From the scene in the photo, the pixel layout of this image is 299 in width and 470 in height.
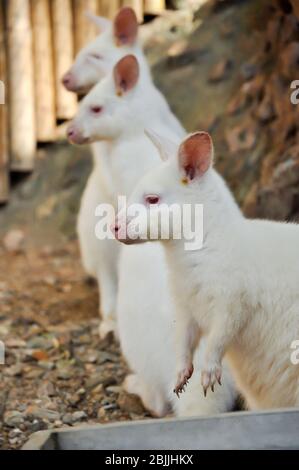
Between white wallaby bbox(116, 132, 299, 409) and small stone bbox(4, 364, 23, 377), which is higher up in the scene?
white wallaby bbox(116, 132, 299, 409)

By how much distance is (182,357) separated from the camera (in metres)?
3.49

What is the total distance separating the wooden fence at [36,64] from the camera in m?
6.91

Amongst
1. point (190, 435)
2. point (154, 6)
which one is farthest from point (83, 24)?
point (190, 435)

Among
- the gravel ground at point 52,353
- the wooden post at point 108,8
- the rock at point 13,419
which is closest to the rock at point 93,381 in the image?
the gravel ground at point 52,353

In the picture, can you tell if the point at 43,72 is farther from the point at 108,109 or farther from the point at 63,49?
the point at 108,109

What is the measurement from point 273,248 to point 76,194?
3.88m

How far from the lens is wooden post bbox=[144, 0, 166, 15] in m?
7.19

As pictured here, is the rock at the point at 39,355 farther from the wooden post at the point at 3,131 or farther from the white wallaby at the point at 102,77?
the wooden post at the point at 3,131

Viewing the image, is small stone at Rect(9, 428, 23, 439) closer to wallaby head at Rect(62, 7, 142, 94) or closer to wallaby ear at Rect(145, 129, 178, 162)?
wallaby ear at Rect(145, 129, 178, 162)

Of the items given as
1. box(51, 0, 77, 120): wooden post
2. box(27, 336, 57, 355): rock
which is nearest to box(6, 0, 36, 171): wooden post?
box(51, 0, 77, 120): wooden post

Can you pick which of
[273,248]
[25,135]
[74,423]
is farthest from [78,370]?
[25,135]

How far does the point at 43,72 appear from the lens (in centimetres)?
705

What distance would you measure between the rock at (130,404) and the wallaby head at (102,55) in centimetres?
210

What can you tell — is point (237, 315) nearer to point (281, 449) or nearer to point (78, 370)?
point (281, 449)
